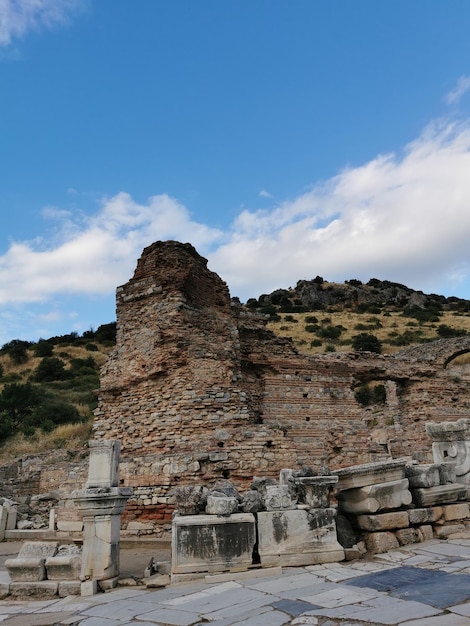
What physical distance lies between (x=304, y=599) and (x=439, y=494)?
3317mm

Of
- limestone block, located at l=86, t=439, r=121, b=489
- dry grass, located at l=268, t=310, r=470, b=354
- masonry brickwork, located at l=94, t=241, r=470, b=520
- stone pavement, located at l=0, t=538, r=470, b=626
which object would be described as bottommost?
stone pavement, located at l=0, t=538, r=470, b=626

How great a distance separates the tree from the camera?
4171 centimetres

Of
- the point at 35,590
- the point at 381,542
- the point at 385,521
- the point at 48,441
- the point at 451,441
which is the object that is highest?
the point at 48,441

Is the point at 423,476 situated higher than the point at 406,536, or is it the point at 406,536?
the point at 423,476

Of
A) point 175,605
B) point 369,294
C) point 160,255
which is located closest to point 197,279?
point 160,255

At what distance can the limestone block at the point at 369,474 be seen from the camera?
6.47 meters

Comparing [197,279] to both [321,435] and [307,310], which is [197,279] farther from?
[307,310]

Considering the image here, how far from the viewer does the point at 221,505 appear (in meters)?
5.85

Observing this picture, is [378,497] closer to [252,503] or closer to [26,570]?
[252,503]

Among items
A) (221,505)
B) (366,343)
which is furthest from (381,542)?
(366,343)

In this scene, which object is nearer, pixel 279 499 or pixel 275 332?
pixel 279 499

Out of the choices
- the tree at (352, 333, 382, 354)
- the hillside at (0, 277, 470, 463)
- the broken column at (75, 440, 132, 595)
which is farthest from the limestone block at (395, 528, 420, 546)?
the tree at (352, 333, 382, 354)

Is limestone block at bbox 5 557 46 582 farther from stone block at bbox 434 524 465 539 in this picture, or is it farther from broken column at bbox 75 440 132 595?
stone block at bbox 434 524 465 539

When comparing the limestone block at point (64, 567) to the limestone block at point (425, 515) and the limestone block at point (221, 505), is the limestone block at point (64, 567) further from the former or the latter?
the limestone block at point (425, 515)
